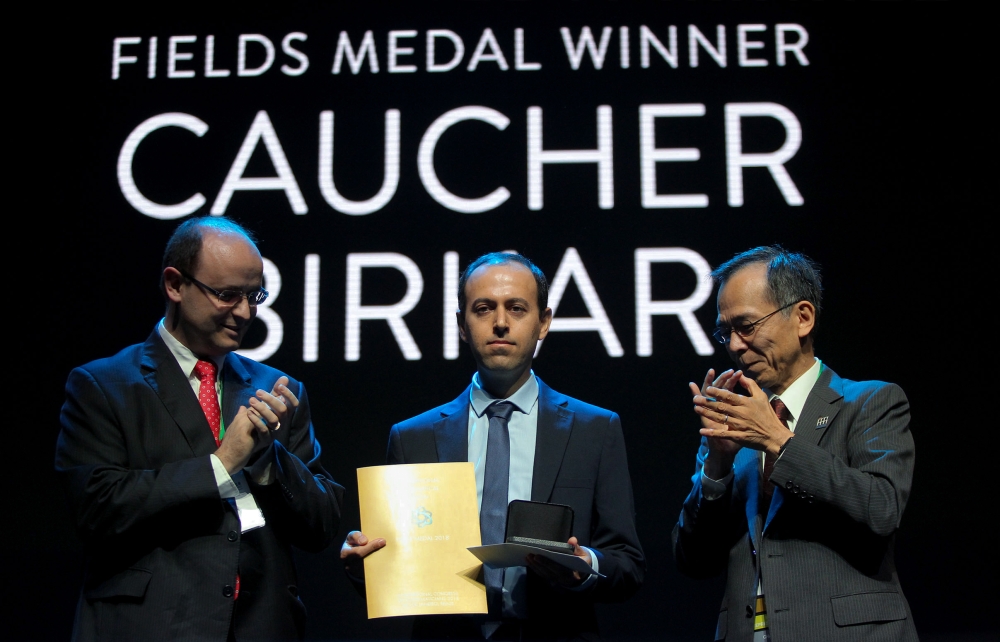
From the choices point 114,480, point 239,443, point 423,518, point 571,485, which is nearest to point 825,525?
point 571,485

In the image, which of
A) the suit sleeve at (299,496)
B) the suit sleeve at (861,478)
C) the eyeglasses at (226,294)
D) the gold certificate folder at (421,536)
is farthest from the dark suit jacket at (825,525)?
the eyeglasses at (226,294)

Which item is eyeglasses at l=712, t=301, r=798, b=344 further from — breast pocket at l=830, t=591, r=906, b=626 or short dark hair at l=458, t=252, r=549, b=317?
breast pocket at l=830, t=591, r=906, b=626

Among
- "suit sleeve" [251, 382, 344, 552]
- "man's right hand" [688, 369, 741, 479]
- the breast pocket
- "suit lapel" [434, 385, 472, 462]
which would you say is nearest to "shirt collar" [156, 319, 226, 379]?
"suit sleeve" [251, 382, 344, 552]

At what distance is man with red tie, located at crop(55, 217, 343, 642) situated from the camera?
7.65ft

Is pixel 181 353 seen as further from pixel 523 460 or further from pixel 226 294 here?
pixel 523 460

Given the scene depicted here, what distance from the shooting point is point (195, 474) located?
2344 millimetres

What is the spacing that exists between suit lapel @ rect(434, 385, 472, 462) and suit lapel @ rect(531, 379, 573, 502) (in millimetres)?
200

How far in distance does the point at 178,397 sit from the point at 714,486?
53.8 inches

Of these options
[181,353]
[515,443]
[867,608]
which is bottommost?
[867,608]

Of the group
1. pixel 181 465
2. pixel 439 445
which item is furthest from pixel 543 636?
pixel 181 465

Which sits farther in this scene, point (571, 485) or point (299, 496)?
point (571, 485)

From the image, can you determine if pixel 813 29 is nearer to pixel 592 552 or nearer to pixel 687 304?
pixel 687 304

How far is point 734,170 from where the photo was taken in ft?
14.3

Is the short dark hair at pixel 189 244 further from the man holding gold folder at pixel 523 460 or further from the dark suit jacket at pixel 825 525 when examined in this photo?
the dark suit jacket at pixel 825 525
